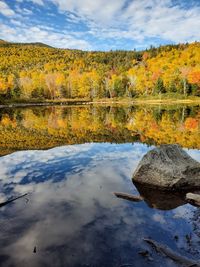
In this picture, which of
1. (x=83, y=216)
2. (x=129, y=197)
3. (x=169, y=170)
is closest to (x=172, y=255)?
(x=83, y=216)

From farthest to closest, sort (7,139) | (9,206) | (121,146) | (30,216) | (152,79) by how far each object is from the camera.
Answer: (152,79) < (7,139) < (121,146) < (9,206) < (30,216)

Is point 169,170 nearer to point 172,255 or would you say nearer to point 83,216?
point 83,216

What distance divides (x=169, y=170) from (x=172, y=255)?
20.1ft

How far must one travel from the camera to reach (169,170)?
46.0 feet

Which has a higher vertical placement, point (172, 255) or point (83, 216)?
point (172, 255)

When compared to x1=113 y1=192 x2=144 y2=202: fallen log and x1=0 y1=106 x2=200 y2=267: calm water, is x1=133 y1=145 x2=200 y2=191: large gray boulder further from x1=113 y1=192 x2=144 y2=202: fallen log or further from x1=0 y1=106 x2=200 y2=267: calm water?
x1=113 y1=192 x2=144 y2=202: fallen log

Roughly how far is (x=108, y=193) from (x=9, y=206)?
165 inches

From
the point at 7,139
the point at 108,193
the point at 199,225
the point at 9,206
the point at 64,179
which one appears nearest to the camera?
the point at 199,225

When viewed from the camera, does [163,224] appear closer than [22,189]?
Yes

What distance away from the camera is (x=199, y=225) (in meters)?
10.2

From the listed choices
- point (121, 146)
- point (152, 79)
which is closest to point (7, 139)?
point (121, 146)

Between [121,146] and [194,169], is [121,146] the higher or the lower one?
the lower one

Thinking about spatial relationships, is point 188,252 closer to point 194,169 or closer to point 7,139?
point 194,169

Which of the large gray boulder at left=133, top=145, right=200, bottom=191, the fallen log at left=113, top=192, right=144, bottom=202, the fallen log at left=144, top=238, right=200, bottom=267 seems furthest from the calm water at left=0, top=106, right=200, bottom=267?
the large gray boulder at left=133, top=145, right=200, bottom=191
